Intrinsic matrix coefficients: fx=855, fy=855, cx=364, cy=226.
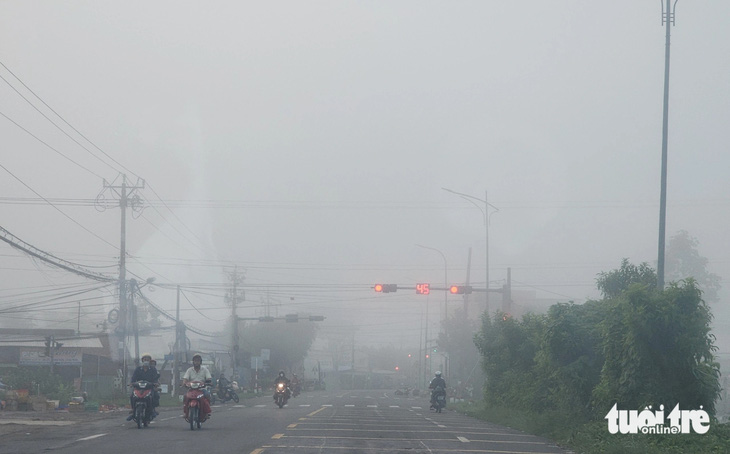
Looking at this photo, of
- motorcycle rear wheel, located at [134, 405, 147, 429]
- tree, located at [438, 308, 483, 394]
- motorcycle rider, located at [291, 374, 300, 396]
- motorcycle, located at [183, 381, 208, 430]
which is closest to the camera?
motorcycle, located at [183, 381, 208, 430]

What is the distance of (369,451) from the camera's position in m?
14.5

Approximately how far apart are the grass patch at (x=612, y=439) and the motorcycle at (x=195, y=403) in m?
8.35

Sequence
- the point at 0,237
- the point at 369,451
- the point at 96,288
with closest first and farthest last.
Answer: the point at 369,451, the point at 0,237, the point at 96,288

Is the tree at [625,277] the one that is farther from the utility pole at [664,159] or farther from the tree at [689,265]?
the tree at [689,265]

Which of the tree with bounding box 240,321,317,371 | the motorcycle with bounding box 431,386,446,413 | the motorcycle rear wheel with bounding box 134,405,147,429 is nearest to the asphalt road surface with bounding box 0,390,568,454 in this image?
the motorcycle rear wheel with bounding box 134,405,147,429

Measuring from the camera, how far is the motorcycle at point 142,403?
20297mm

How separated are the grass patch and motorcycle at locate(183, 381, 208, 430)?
8354mm

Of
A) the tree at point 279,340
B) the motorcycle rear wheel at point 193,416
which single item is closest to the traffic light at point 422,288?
the motorcycle rear wheel at point 193,416

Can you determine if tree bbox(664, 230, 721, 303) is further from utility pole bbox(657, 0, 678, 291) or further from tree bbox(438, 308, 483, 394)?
utility pole bbox(657, 0, 678, 291)

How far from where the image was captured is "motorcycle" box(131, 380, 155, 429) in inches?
799

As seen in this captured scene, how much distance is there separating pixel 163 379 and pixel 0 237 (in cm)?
4861

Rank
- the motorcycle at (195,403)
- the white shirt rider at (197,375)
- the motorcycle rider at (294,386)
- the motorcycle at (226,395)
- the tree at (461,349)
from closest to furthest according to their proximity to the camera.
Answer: the motorcycle at (195,403), the white shirt rider at (197,375), the motorcycle at (226,395), the motorcycle rider at (294,386), the tree at (461,349)

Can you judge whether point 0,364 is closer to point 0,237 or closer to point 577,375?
point 0,237

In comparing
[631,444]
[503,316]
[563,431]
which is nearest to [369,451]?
[631,444]
